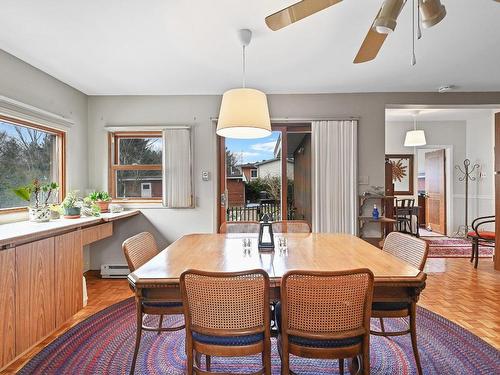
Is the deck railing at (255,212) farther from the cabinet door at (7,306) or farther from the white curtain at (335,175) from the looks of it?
the cabinet door at (7,306)

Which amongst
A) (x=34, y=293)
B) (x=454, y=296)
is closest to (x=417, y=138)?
(x=454, y=296)

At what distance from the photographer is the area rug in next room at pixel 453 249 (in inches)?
193

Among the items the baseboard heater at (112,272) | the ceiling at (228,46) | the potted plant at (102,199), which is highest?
the ceiling at (228,46)

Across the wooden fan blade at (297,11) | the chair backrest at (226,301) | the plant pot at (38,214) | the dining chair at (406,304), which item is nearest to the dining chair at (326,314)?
the chair backrest at (226,301)

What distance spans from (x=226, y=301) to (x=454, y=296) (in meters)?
2.99

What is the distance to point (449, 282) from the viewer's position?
12.0 feet

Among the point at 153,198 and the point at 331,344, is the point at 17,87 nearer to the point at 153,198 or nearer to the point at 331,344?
the point at 153,198

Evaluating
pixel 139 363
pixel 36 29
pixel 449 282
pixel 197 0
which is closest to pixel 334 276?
pixel 139 363

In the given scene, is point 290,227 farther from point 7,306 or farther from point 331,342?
point 7,306

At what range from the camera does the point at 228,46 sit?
2688mm

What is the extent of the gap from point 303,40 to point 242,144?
76.9 inches

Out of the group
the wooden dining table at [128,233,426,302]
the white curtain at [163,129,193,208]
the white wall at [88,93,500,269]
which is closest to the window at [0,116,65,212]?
the white wall at [88,93,500,269]

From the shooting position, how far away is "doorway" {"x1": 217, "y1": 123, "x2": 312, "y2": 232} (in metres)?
4.28

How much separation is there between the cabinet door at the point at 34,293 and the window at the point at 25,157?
2.97 feet
